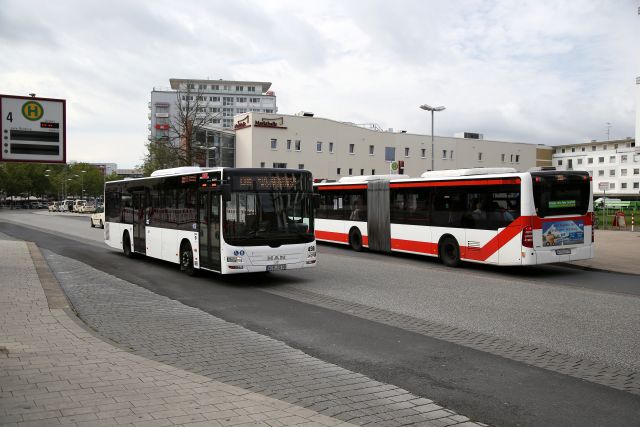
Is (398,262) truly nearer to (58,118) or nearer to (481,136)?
(58,118)

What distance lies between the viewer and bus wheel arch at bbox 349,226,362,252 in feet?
73.3

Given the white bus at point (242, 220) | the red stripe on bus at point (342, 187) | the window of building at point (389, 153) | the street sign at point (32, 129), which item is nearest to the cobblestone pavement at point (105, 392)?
the white bus at point (242, 220)

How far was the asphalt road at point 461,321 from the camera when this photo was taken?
5570mm

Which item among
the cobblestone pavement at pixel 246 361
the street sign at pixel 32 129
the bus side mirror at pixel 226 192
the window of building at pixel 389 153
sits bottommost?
the cobblestone pavement at pixel 246 361

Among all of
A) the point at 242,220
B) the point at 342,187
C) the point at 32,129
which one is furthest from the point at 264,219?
the point at 342,187

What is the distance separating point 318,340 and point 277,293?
4291mm

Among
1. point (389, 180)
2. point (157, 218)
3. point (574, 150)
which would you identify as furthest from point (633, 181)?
point (157, 218)

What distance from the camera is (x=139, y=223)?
60.0 ft

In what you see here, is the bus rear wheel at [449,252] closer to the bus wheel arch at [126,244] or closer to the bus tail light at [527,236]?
the bus tail light at [527,236]

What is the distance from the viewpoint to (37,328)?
7.96m

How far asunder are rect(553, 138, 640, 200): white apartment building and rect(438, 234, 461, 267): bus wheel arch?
3707 inches

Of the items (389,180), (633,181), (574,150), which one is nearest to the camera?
(389,180)

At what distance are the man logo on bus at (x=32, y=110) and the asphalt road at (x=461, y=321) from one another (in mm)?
4404

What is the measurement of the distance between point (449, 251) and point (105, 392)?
13.7m
